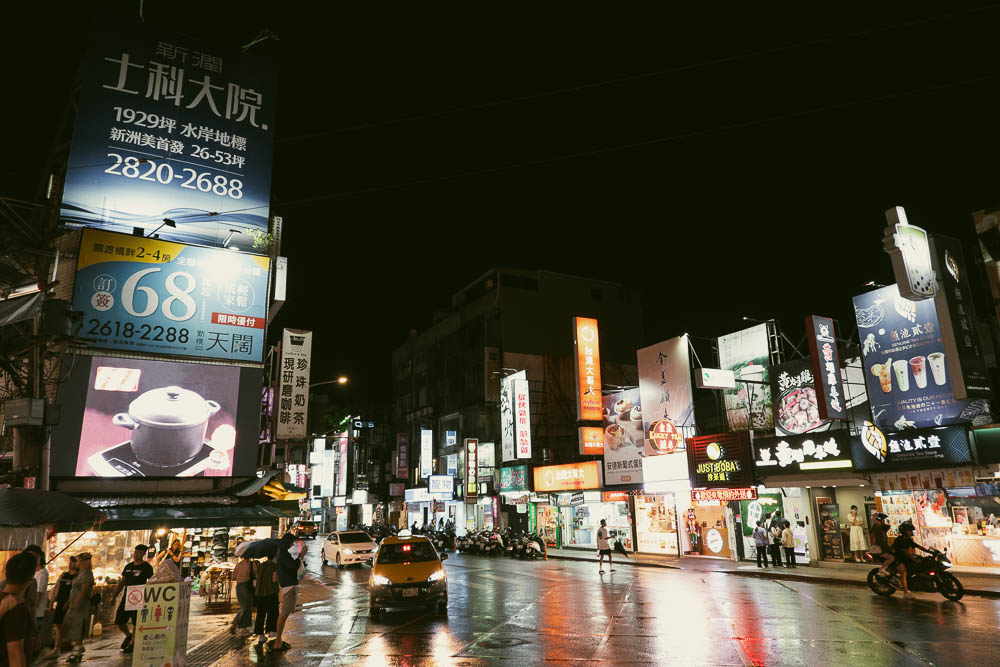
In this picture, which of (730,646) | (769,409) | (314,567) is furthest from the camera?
(314,567)

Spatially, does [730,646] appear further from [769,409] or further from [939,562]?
[769,409]

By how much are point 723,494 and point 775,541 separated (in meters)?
3.79

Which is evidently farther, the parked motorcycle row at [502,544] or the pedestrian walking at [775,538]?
the parked motorcycle row at [502,544]

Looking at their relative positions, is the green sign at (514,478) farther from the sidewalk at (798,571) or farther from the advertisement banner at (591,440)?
the sidewalk at (798,571)

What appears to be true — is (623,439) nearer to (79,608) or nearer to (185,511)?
(185,511)

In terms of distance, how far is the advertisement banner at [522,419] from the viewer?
40438mm

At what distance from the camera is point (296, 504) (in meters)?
18.5

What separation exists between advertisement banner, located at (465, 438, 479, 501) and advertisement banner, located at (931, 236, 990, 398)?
33.4 meters

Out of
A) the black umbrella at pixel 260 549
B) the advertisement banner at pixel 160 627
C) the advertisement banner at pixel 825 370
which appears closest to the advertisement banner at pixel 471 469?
the advertisement banner at pixel 825 370

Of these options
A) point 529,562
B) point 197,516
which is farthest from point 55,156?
point 529,562

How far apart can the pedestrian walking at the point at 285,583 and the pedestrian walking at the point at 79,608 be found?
3260 mm

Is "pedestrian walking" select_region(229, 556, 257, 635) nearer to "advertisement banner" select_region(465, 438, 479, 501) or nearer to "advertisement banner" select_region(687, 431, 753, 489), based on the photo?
"advertisement banner" select_region(687, 431, 753, 489)

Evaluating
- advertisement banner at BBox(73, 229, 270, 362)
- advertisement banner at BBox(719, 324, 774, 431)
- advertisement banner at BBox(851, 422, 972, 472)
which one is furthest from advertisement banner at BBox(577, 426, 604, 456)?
advertisement banner at BBox(73, 229, 270, 362)

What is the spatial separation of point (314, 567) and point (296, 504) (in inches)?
497
